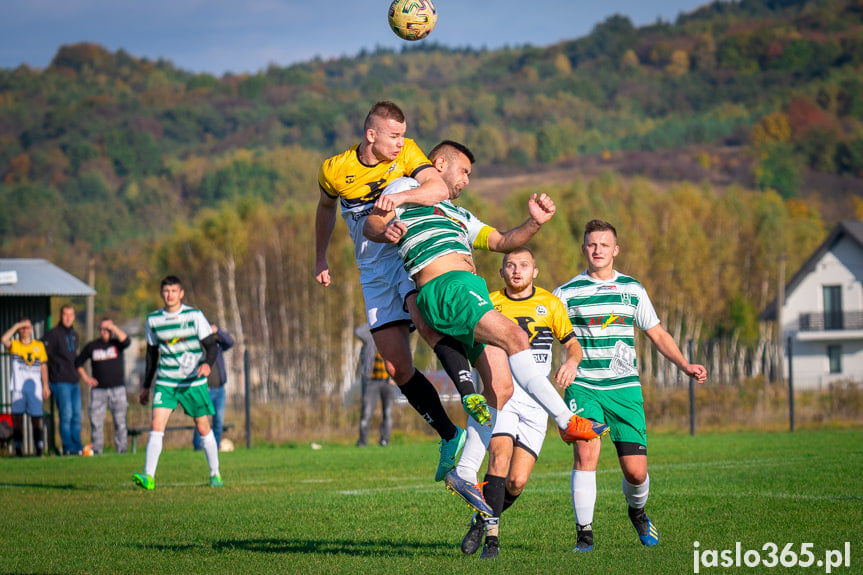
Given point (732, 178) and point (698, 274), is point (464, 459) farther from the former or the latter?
point (732, 178)

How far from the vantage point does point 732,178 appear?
162875mm

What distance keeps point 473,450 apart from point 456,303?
107cm

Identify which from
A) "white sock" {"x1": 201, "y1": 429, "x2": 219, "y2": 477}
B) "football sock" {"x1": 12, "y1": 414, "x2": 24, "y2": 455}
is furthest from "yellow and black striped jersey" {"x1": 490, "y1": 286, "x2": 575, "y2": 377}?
"football sock" {"x1": 12, "y1": 414, "x2": 24, "y2": 455}

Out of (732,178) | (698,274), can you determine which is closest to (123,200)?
(732,178)

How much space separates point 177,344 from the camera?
39.4 feet

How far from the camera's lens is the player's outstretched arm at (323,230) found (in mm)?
7767

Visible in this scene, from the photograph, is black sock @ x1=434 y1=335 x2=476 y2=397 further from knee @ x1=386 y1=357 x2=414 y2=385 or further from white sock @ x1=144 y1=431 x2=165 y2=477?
white sock @ x1=144 y1=431 x2=165 y2=477

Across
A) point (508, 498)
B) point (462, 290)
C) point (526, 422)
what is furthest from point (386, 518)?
point (462, 290)

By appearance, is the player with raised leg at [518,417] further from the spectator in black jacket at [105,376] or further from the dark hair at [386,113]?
the spectator in black jacket at [105,376]

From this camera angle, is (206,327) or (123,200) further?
(123,200)

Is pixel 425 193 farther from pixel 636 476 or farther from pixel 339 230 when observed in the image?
pixel 339 230

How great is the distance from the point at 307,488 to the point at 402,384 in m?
4.66

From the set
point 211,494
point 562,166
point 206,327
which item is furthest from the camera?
point 562,166

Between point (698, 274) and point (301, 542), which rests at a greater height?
point (698, 274)
